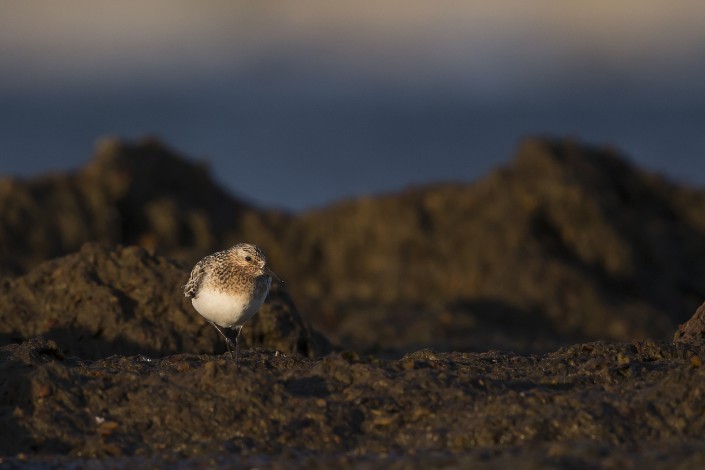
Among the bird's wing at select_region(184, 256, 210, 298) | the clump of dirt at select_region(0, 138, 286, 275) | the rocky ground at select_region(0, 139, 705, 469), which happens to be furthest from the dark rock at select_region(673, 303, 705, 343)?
the clump of dirt at select_region(0, 138, 286, 275)

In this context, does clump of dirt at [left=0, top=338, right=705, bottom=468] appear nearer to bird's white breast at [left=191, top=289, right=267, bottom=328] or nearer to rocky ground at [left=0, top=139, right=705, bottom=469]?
rocky ground at [left=0, top=139, right=705, bottom=469]

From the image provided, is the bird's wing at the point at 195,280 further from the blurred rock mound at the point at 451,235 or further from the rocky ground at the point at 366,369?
the blurred rock mound at the point at 451,235

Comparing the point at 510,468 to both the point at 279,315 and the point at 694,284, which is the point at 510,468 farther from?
the point at 694,284

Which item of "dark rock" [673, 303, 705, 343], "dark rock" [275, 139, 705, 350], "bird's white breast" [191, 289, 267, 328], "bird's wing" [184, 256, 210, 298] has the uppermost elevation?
"bird's wing" [184, 256, 210, 298]

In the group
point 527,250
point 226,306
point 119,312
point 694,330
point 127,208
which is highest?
point 226,306

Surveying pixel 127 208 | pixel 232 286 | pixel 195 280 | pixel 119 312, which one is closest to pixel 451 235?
pixel 127 208

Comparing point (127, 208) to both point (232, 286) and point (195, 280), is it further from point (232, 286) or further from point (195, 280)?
point (232, 286)
